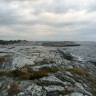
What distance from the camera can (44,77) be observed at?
16156 mm

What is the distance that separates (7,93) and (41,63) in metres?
4.83

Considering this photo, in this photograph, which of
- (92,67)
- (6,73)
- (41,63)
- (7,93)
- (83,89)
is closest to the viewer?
(7,93)

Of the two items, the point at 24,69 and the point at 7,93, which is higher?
the point at 24,69

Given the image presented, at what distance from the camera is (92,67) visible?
20.5 m

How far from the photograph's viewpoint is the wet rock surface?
14.9 metres

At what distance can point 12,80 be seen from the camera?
15930 mm

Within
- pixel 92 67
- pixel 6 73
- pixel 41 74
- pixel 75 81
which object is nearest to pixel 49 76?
pixel 41 74

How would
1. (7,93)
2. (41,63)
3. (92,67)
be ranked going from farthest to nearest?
(92,67) → (41,63) → (7,93)

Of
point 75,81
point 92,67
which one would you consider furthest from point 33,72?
point 92,67

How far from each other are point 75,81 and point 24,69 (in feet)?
11.5

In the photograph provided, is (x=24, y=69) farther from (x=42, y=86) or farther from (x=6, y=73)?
(x=42, y=86)

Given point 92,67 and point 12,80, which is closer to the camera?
point 12,80

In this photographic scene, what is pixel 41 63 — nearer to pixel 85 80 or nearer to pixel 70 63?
pixel 70 63

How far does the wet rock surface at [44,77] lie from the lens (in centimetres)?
1495
